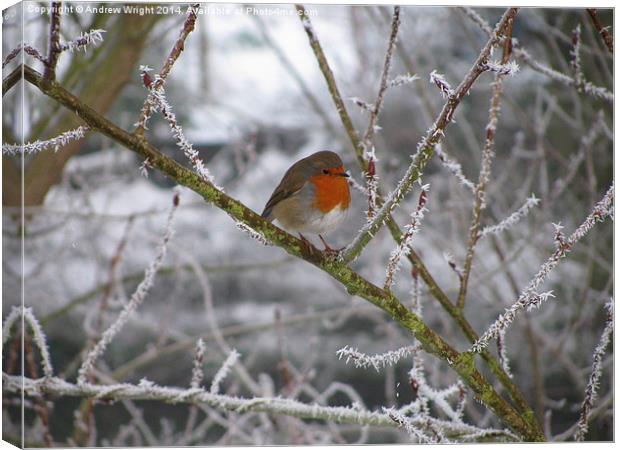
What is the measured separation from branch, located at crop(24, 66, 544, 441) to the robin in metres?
0.60

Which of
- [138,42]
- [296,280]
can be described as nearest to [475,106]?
[296,280]

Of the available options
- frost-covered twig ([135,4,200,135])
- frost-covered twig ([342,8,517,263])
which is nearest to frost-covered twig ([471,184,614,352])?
frost-covered twig ([342,8,517,263])

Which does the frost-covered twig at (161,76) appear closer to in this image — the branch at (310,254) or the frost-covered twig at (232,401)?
the branch at (310,254)

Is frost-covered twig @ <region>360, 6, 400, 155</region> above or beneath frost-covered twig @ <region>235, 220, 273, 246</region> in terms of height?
above

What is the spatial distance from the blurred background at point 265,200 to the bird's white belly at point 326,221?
2.65ft

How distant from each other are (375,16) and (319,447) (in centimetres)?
180

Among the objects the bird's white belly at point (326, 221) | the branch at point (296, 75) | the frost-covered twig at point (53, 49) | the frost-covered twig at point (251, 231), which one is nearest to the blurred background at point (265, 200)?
the branch at point (296, 75)

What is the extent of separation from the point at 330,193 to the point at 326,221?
86 millimetres

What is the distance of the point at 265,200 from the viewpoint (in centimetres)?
349

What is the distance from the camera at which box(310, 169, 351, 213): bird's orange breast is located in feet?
7.77

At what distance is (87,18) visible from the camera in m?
2.95

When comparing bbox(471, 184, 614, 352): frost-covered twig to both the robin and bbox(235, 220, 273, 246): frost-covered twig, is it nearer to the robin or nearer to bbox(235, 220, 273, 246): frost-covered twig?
bbox(235, 220, 273, 246): frost-covered twig

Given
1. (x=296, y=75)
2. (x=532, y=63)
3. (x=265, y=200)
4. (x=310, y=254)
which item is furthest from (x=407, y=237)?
(x=265, y=200)

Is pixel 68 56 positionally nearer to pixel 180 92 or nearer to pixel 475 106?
pixel 180 92
